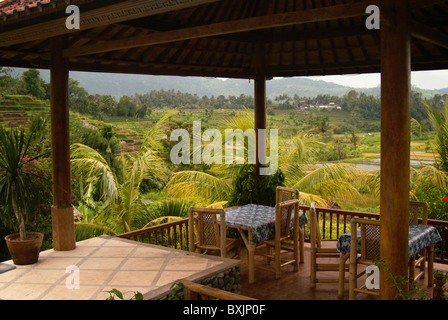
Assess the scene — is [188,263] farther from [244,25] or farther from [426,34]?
[426,34]

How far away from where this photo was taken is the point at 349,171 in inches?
397

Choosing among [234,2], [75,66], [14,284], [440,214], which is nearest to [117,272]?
[14,284]

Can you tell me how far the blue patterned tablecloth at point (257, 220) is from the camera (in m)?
5.35

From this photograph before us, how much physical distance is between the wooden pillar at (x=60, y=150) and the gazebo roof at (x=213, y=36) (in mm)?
233

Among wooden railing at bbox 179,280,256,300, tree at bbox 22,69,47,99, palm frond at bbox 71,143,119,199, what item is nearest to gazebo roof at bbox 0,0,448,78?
wooden railing at bbox 179,280,256,300

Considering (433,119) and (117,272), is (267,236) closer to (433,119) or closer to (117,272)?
(117,272)

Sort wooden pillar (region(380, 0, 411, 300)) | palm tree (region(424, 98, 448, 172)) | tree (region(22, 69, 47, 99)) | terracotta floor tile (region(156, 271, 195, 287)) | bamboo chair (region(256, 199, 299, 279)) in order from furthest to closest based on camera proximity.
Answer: tree (region(22, 69, 47, 99))
palm tree (region(424, 98, 448, 172))
bamboo chair (region(256, 199, 299, 279))
terracotta floor tile (region(156, 271, 195, 287))
wooden pillar (region(380, 0, 411, 300))

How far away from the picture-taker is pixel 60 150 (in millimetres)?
5492

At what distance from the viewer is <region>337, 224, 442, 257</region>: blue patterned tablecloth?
4379mm

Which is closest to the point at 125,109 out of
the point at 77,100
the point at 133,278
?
the point at 77,100

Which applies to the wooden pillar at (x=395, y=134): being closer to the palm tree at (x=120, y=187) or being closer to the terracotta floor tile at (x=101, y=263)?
the terracotta floor tile at (x=101, y=263)

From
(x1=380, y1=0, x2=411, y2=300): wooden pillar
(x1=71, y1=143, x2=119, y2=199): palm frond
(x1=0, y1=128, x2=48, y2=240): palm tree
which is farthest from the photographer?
(x1=71, y1=143, x2=119, y2=199): palm frond

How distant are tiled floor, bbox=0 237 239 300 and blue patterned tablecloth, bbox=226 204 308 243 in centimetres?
58

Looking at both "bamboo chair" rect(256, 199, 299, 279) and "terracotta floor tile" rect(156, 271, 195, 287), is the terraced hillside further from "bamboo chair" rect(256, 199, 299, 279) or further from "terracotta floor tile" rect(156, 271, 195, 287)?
"terracotta floor tile" rect(156, 271, 195, 287)
